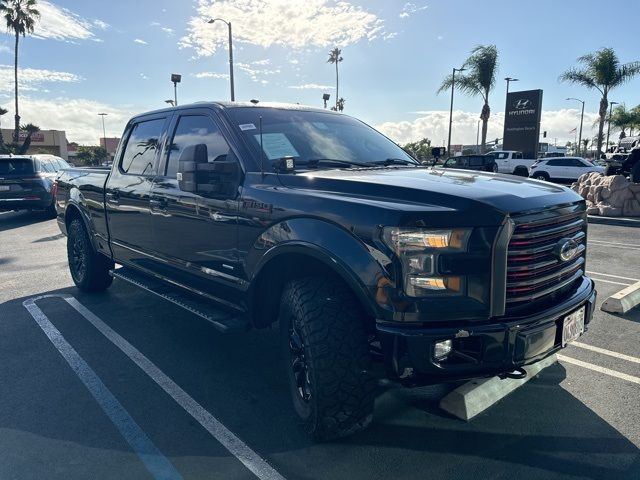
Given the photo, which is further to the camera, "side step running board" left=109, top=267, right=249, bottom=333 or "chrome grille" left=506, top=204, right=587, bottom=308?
"side step running board" left=109, top=267, right=249, bottom=333

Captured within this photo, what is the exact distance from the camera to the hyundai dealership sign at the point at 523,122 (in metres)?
34.5

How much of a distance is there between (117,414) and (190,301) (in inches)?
39.8

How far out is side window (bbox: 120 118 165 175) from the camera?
14.6ft

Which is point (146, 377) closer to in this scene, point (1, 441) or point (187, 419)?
point (187, 419)

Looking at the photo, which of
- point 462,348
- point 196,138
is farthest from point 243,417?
point 196,138

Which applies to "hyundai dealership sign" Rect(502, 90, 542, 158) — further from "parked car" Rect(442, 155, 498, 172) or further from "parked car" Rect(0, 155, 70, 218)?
"parked car" Rect(0, 155, 70, 218)

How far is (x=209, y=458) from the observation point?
269cm

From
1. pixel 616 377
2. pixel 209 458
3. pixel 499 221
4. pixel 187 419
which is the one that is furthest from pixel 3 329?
pixel 616 377

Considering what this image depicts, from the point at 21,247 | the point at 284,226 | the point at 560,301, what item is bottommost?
the point at 21,247

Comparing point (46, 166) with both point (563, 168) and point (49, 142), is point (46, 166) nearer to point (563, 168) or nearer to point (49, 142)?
point (563, 168)

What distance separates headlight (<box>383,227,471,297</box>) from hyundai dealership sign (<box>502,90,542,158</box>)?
35714 mm

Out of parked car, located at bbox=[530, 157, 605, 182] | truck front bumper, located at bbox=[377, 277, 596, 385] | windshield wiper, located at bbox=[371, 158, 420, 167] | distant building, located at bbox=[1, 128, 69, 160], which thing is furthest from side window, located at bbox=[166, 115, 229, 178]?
distant building, located at bbox=[1, 128, 69, 160]

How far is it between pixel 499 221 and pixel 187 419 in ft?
7.15

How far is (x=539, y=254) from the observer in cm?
256
